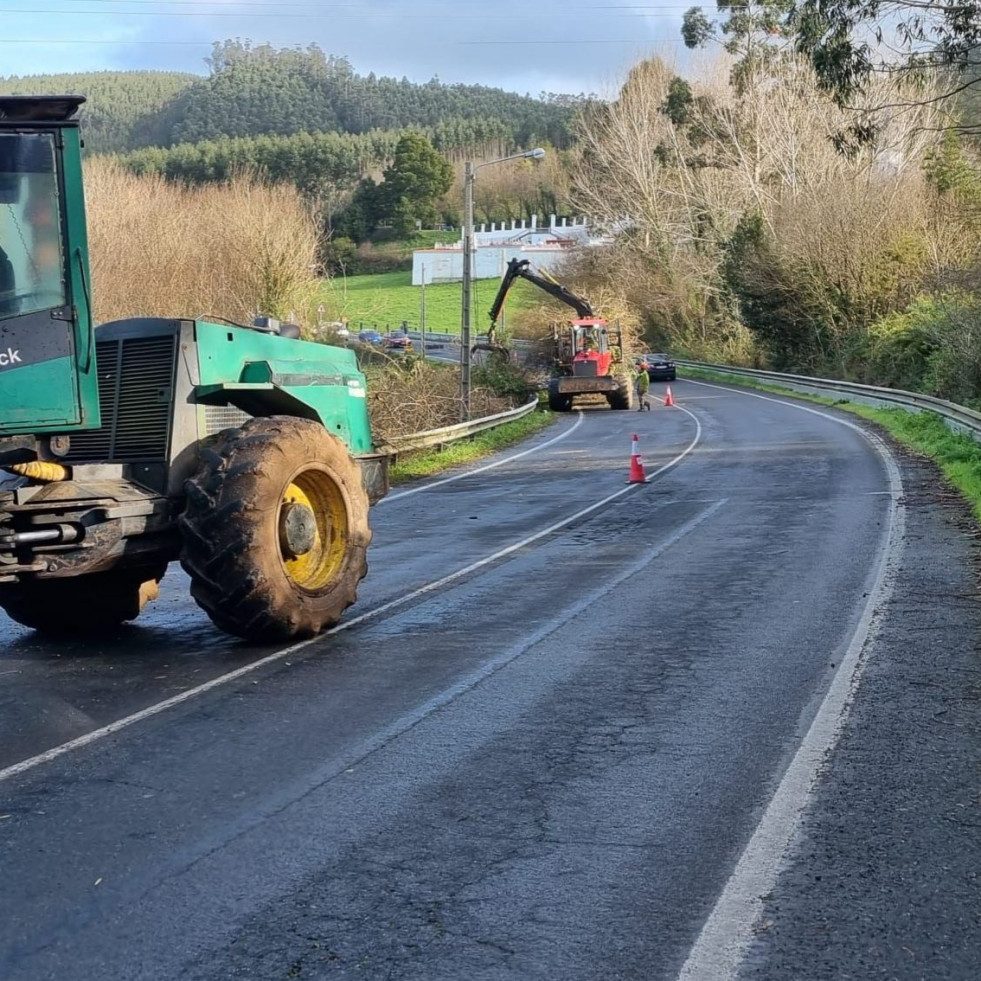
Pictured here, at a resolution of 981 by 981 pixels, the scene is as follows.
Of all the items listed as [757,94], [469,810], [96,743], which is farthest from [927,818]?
[757,94]

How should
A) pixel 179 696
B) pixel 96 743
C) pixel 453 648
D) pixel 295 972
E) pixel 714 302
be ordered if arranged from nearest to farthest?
pixel 295 972, pixel 96 743, pixel 179 696, pixel 453 648, pixel 714 302

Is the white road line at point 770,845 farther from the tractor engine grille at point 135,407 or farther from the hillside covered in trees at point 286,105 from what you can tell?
the hillside covered in trees at point 286,105

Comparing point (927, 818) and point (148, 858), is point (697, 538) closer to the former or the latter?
point (927, 818)

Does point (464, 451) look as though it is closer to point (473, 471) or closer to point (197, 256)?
point (473, 471)

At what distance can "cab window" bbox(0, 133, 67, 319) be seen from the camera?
6934 millimetres

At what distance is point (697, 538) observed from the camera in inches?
582

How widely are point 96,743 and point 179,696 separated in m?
0.99

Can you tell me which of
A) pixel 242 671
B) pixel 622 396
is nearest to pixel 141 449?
pixel 242 671

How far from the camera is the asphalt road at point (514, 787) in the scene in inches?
170

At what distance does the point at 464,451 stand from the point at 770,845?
76.5 feet

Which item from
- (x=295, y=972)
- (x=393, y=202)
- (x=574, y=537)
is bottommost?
(x=574, y=537)

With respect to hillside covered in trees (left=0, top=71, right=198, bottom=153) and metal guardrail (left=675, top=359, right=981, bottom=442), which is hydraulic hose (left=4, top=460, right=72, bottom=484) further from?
hillside covered in trees (left=0, top=71, right=198, bottom=153)

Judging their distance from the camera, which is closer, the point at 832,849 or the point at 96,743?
the point at 832,849

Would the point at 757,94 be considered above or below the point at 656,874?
above
